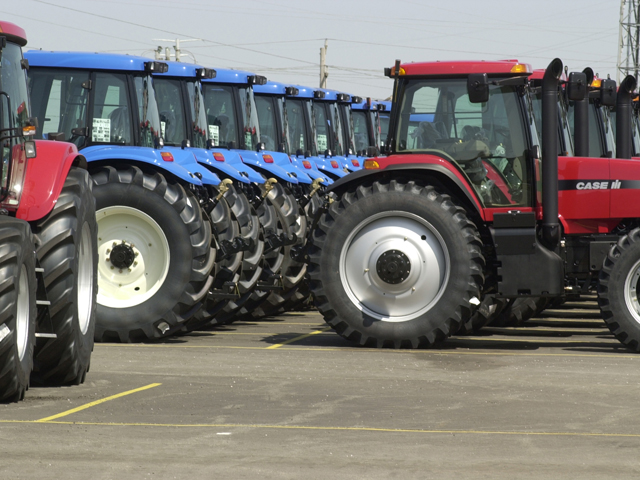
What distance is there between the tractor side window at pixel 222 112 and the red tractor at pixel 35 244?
6849 millimetres

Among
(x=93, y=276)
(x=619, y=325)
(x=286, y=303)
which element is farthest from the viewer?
(x=286, y=303)

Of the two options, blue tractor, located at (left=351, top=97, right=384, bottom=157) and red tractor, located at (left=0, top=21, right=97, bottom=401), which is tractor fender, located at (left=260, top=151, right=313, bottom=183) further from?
blue tractor, located at (left=351, top=97, right=384, bottom=157)

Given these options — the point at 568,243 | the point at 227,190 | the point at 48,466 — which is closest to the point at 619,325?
the point at 568,243

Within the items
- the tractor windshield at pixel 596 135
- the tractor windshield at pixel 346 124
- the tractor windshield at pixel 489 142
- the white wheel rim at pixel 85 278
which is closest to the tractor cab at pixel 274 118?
the tractor windshield at pixel 596 135

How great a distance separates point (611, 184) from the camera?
39.4 ft

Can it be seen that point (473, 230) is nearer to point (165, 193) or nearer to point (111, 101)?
point (165, 193)

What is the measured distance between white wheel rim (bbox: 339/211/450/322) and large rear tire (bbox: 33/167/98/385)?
3.29m

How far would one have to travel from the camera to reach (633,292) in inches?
448

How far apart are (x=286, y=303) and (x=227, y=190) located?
8.20 ft

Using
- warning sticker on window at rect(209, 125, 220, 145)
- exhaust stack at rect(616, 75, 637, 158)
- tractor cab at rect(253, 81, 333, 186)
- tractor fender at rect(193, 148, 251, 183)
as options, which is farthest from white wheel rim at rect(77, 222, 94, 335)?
tractor cab at rect(253, 81, 333, 186)

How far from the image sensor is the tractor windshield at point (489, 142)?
1180 cm

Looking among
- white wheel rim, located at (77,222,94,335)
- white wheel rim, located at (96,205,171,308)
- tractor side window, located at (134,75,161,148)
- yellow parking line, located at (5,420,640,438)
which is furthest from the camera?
tractor side window, located at (134,75,161,148)

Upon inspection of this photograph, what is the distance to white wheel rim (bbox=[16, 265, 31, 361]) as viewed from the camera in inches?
316

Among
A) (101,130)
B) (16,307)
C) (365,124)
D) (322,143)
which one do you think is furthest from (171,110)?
(365,124)
